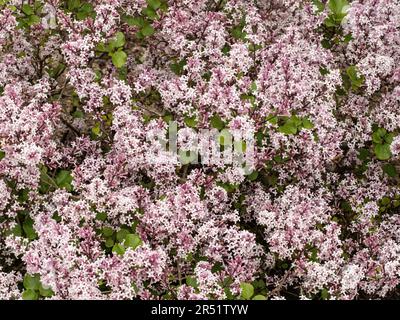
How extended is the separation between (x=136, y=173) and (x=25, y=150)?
54.2 inches

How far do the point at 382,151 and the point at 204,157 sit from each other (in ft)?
7.13

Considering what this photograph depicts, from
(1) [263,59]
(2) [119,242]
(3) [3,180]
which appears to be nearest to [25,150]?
(3) [3,180]

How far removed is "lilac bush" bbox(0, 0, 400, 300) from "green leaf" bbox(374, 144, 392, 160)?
2cm

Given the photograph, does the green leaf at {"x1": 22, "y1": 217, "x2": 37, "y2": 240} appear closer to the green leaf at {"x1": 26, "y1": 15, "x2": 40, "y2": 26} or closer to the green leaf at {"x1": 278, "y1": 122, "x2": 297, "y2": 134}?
Answer: the green leaf at {"x1": 26, "y1": 15, "x2": 40, "y2": 26}

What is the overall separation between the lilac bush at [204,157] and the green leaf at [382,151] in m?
0.02

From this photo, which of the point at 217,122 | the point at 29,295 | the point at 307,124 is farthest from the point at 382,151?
the point at 29,295

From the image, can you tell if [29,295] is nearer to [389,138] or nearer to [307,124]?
[307,124]

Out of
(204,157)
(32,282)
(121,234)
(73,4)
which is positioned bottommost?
(32,282)

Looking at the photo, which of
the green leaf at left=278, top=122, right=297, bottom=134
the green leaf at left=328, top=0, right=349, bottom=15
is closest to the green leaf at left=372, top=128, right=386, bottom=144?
the green leaf at left=278, top=122, right=297, bottom=134

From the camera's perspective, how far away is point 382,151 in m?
6.88

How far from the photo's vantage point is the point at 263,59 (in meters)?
6.95

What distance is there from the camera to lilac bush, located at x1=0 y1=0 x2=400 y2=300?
18.5ft

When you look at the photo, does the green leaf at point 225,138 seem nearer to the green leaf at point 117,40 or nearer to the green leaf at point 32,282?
the green leaf at point 117,40
